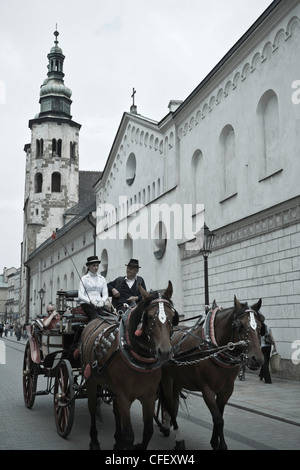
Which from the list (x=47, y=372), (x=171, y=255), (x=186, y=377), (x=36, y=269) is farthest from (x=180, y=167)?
(x=36, y=269)

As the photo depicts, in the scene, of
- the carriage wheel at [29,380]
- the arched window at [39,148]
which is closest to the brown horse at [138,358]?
the carriage wheel at [29,380]

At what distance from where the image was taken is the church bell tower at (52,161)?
53562 mm

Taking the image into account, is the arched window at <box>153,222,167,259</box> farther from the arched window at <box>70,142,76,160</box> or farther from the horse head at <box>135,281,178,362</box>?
the arched window at <box>70,142,76,160</box>

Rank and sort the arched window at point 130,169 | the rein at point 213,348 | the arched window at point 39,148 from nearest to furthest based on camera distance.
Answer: the rein at point 213,348 < the arched window at point 130,169 < the arched window at point 39,148

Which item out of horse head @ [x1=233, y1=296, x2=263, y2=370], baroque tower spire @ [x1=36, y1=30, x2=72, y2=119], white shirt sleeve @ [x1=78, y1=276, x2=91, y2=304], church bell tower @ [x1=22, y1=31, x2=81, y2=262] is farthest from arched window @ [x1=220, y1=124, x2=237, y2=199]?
baroque tower spire @ [x1=36, y1=30, x2=72, y2=119]

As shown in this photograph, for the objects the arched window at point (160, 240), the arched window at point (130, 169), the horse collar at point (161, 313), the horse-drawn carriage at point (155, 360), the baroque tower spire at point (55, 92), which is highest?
the baroque tower spire at point (55, 92)

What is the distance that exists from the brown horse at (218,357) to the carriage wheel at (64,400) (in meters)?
1.27

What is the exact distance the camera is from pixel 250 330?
5719mm

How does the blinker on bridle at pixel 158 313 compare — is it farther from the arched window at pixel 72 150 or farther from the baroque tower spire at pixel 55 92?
the baroque tower spire at pixel 55 92

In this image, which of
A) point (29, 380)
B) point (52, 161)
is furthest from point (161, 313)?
point (52, 161)

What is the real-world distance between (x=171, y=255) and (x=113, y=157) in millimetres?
10097

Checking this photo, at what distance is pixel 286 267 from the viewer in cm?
1347

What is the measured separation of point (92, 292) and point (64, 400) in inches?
67.5

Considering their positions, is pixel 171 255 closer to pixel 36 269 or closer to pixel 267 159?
pixel 267 159
